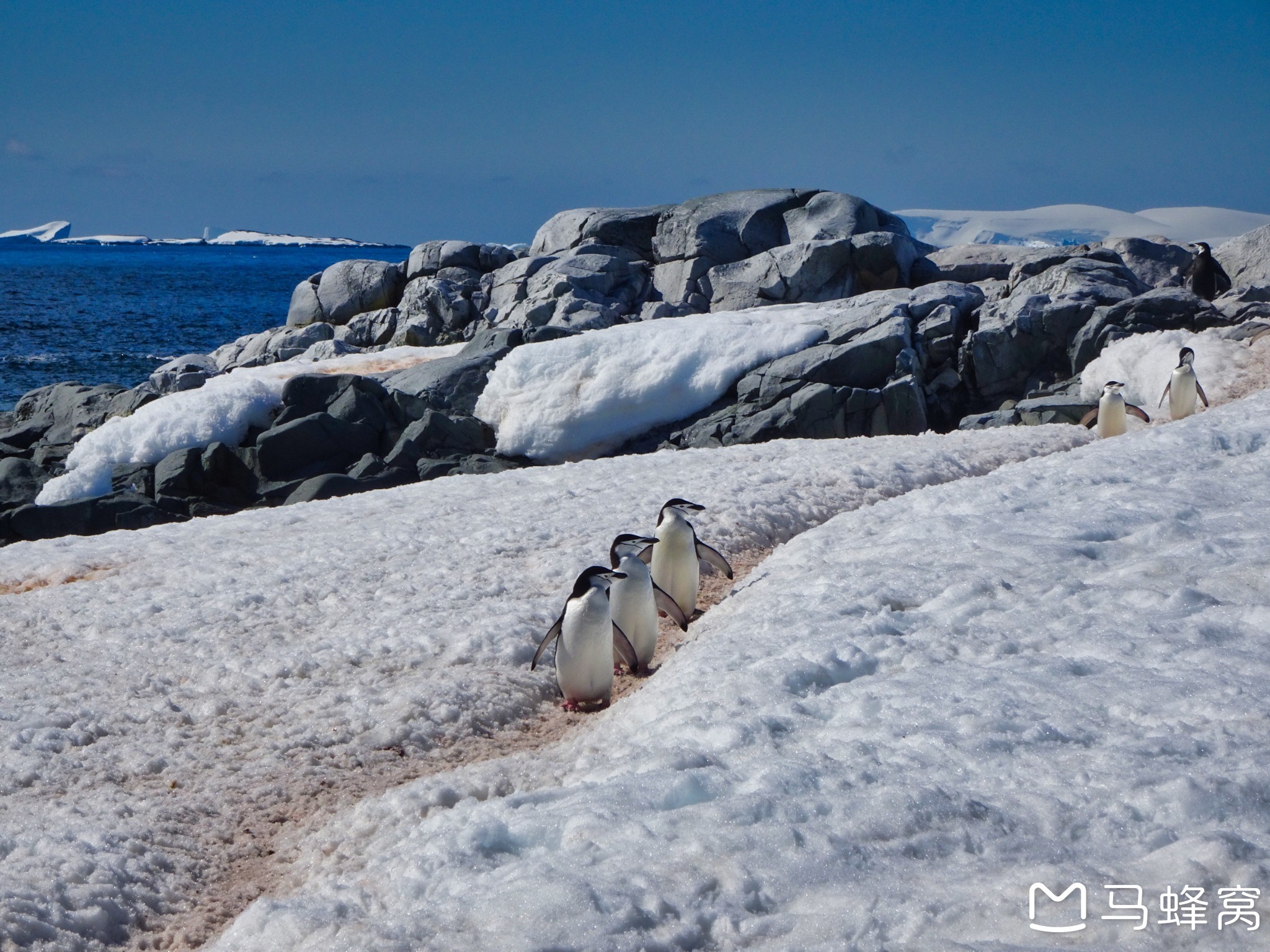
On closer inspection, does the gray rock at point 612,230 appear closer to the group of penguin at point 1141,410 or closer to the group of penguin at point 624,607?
the group of penguin at point 1141,410

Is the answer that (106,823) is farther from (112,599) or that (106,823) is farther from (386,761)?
(112,599)

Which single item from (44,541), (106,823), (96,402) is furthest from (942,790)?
(96,402)

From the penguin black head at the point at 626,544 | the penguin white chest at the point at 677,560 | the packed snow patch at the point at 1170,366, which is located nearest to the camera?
the penguin black head at the point at 626,544

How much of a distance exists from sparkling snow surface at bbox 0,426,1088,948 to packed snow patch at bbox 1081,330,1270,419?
453 centimetres

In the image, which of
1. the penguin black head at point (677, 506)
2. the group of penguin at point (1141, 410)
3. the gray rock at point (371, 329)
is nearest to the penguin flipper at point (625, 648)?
the penguin black head at point (677, 506)

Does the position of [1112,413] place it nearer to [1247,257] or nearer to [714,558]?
[714,558]

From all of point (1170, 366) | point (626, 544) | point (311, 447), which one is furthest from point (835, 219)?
point (626, 544)

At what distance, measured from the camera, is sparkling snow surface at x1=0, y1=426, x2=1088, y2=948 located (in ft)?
12.0

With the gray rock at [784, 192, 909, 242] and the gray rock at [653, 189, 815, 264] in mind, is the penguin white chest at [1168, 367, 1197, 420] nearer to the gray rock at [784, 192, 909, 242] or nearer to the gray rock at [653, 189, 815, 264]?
the gray rock at [784, 192, 909, 242]

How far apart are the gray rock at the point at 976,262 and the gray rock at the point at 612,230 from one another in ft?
24.2

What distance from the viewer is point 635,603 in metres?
5.78

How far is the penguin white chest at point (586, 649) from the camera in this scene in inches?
209

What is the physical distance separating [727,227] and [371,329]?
10516 millimetres

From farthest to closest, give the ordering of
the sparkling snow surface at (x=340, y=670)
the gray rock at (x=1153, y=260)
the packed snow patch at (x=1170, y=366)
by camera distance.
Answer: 1. the gray rock at (x=1153, y=260)
2. the packed snow patch at (x=1170, y=366)
3. the sparkling snow surface at (x=340, y=670)
